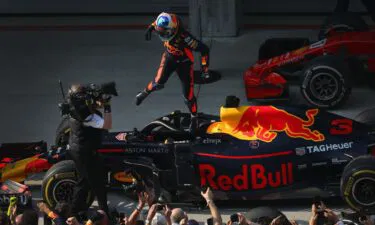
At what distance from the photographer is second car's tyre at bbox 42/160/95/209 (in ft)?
34.7

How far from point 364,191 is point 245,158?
1.29 metres

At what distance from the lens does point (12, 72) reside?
15352 mm

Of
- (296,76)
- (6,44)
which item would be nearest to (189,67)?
(296,76)

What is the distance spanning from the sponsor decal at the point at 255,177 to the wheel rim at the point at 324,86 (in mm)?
2603

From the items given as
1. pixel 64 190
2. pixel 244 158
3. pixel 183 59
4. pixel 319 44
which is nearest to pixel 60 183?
pixel 64 190

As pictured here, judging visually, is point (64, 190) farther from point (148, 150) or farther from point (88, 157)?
point (148, 150)

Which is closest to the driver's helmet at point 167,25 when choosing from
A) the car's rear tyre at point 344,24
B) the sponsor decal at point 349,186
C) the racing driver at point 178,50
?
the racing driver at point 178,50

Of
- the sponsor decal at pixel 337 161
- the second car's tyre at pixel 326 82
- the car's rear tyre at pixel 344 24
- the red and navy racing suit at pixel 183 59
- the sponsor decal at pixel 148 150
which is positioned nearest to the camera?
the sponsor decal at pixel 337 161

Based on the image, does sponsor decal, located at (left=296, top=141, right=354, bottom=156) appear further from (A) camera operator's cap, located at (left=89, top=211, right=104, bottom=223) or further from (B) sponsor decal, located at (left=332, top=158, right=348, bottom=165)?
(A) camera operator's cap, located at (left=89, top=211, right=104, bottom=223)

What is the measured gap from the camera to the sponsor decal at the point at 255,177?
414 inches

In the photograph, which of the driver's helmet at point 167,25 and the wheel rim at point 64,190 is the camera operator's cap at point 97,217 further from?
the driver's helmet at point 167,25

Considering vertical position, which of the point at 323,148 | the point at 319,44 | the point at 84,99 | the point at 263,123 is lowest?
Result: the point at 323,148

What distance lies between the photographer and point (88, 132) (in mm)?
10188

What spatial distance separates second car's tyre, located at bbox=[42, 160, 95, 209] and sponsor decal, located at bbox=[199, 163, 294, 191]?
141 cm
